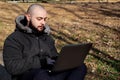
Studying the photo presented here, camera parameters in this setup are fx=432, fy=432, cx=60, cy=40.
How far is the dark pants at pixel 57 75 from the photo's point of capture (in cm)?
526

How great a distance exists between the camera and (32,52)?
227 inches

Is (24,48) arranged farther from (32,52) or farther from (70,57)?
(70,57)

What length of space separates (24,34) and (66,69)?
819mm

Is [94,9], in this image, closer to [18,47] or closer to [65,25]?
[65,25]

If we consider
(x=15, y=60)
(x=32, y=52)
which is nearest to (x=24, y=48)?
(x=32, y=52)

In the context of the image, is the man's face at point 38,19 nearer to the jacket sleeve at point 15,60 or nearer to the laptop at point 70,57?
the jacket sleeve at point 15,60

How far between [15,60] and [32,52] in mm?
353

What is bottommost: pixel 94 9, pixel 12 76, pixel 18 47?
pixel 94 9

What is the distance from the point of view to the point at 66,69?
17.6ft

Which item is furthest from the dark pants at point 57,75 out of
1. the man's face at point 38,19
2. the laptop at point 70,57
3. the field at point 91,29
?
the field at point 91,29

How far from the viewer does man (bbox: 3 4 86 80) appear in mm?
5441

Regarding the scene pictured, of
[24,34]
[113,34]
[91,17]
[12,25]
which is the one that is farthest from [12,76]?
[91,17]

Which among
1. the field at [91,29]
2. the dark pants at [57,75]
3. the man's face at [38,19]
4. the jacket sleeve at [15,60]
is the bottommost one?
the field at [91,29]

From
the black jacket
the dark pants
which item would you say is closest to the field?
the black jacket
